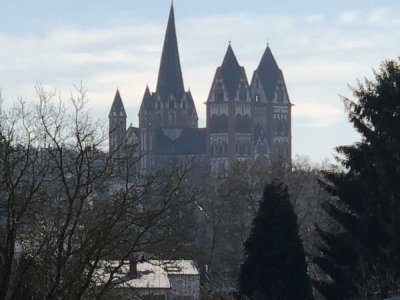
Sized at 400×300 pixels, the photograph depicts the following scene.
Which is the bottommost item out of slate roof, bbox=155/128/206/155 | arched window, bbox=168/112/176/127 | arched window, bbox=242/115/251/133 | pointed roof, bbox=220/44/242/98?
slate roof, bbox=155/128/206/155

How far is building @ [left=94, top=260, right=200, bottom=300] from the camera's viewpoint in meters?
18.0

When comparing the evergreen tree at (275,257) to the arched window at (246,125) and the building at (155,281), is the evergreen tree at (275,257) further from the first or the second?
the arched window at (246,125)

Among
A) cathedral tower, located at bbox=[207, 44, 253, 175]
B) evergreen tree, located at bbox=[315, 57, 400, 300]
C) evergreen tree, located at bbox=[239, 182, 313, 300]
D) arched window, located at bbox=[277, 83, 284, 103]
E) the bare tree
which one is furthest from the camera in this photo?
arched window, located at bbox=[277, 83, 284, 103]

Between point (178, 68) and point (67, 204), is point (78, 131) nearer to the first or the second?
point (67, 204)

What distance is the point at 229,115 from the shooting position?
184m

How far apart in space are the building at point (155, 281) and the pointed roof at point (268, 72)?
13947cm

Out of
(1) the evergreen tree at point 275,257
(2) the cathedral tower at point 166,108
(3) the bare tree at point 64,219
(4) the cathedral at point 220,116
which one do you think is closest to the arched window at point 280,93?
(4) the cathedral at point 220,116

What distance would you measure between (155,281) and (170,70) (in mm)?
150865

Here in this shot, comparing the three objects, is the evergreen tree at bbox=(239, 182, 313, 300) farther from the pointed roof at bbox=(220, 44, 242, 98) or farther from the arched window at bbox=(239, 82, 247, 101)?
the arched window at bbox=(239, 82, 247, 101)

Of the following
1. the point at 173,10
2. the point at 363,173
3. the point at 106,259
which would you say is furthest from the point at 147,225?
the point at 173,10

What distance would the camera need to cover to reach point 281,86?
18512 cm

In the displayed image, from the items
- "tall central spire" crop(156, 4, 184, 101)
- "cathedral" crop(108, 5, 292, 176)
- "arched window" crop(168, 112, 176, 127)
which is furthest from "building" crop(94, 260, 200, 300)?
"arched window" crop(168, 112, 176, 127)

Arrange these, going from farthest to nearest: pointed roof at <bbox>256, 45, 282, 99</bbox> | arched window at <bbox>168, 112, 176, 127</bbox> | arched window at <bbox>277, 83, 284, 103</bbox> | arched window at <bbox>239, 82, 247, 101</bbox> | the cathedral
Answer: arched window at <bbox>168, 112, 176, 127</bbox> → arched window at <bbox>277, 83, 284, 103</bbox> → pointed roof at <bbox>256, 45, 282, 99</bbox> → the cathedral → arched window at <bbox>239, 82, 247, 101</bbox>

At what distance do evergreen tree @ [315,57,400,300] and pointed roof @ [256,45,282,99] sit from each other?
15107 cm
